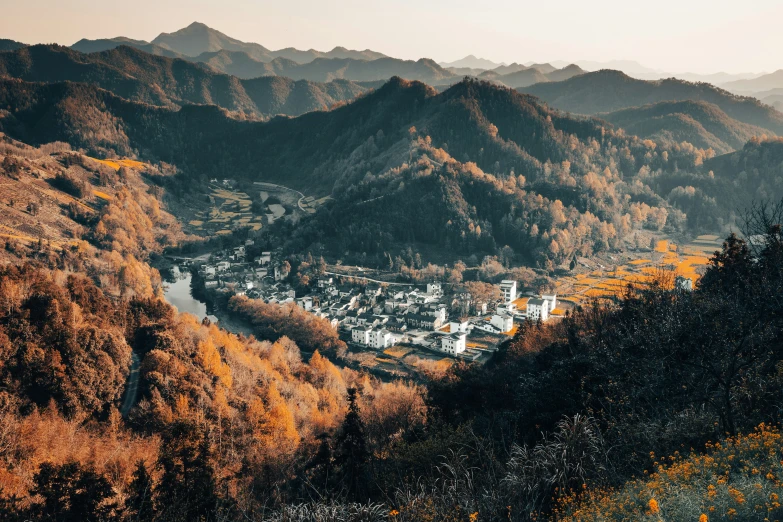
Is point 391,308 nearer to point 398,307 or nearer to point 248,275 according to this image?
point 398,307

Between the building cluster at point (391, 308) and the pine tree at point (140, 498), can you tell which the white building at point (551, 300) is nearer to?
the building cluster at point (391, 308)

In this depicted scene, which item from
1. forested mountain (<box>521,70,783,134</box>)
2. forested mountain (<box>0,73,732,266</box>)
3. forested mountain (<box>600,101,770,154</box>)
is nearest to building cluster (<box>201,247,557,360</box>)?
forested mountain (<box>0,73,732,266</box>)

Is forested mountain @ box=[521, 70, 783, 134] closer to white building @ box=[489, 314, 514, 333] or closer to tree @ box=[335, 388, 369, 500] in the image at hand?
white building @ box=[489, 314, 514, 333]

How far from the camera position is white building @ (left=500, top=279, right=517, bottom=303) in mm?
47219

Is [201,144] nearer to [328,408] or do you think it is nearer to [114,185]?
[114,185]

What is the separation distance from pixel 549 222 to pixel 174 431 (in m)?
61.9

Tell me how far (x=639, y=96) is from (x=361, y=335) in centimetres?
17574

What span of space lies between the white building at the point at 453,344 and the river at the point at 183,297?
67.1ft

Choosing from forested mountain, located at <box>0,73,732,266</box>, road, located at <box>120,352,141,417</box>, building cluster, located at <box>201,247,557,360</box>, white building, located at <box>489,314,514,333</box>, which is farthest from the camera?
forested mountain, located at <box>0,73,732,266</box>

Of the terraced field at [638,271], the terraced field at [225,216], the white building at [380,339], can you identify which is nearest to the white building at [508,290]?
the terraced field at [638,271]

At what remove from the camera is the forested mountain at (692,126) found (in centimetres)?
11588

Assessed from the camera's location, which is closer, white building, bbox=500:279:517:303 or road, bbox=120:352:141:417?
road, bbox=120:352:141:417

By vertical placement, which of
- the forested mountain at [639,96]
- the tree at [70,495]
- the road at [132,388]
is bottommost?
the road at [132,388]

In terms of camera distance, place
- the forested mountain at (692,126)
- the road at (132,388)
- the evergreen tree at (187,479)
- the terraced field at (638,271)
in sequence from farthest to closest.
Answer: the forested mountain at (692,126) < the terraced field at (638,271) < the road at (132,388) < the evergreen tree at (187,479)
